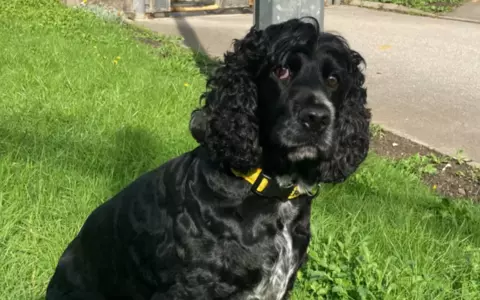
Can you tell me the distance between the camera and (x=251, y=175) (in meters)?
2.72

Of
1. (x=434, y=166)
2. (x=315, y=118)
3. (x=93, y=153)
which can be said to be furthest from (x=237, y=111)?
(x=434, y=166)

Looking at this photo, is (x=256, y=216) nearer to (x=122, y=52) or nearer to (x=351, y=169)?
(x=351, y=169)

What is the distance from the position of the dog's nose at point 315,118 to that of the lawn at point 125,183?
3.68ft

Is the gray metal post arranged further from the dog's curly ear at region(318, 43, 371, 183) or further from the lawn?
the dog's curly ear at region(318, 43, 371, 183)

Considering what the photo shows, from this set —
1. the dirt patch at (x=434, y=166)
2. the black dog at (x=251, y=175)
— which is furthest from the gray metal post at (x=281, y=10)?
the black dog at (x=251, y=175)

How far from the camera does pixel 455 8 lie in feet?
50.7

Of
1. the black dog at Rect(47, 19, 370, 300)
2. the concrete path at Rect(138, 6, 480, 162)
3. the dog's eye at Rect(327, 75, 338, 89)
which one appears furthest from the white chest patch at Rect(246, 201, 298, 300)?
the concrete path at Rect(138, 6, 480, 162)

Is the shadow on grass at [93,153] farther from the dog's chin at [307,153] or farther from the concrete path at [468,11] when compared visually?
the concrete path at [468,11]

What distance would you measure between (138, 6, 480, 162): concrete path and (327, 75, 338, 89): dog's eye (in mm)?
3380

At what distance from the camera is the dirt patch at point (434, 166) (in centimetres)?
521

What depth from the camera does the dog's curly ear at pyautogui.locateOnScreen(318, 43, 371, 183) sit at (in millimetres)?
2854

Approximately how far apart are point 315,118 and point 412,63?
738cm

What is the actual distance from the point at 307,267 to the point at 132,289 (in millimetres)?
1075

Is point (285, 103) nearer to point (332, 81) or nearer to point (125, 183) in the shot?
point (332, 81)
